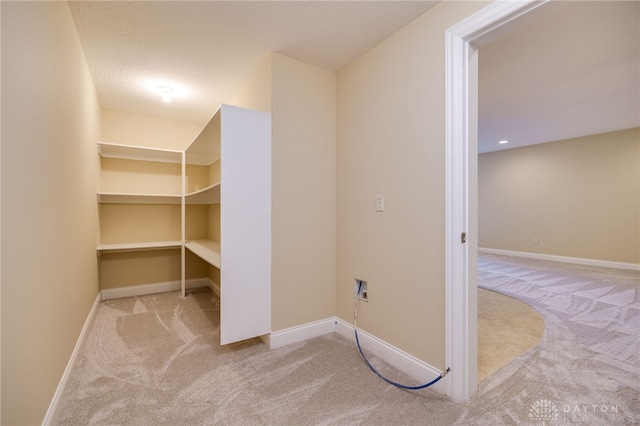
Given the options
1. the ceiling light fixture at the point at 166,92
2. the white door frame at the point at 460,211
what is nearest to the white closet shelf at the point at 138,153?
the ceiling light fixture at the point at 166,92

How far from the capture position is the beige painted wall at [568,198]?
4859mm

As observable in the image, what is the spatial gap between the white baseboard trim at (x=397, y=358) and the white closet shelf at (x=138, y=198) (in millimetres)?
2629

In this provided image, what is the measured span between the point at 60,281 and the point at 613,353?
12.4 feet

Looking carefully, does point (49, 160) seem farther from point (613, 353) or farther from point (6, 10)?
point (613, 353)

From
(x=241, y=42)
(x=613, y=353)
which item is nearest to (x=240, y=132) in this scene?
A: (x=241, y=42)

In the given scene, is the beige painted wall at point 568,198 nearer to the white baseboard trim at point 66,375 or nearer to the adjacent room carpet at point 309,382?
the adjacent room carpet at point 309,382

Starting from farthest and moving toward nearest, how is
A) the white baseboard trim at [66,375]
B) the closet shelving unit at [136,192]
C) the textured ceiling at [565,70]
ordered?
the closet shelving unit at [136,192] → the textured ceiling at [565,70] → the white baseboard trim at [66,375]

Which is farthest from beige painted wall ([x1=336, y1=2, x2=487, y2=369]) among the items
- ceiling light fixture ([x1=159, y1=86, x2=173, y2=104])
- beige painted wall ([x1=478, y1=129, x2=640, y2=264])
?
beige painted wall ([x1=478, y1=129, x2=640, y2=264])

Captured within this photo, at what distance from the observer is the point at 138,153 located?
11.1ft

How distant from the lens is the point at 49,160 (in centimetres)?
140

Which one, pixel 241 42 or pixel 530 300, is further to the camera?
pixel 530 300

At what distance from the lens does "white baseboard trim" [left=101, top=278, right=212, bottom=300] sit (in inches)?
132

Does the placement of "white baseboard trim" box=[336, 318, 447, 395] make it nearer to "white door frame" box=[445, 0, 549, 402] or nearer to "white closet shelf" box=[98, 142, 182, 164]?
"white door frame" box=[445, 0, 549, 402]

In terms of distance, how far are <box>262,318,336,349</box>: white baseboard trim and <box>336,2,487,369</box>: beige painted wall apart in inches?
5.8
